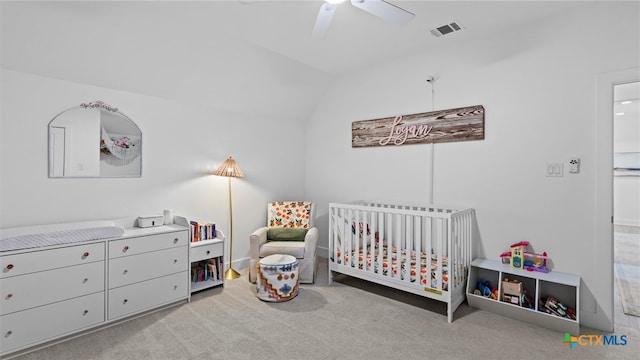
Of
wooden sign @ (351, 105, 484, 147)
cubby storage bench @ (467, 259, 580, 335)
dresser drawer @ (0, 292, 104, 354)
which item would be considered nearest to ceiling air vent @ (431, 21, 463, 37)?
wooden sign @ (351, 105, 484, 147)

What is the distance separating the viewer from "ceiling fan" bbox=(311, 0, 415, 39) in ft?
6.44

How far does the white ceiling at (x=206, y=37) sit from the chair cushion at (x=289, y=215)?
1467 millimetres

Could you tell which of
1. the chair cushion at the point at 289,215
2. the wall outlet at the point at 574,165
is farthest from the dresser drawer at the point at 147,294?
the wall outlet at the point at 574,165

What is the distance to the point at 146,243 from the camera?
8.46 feet

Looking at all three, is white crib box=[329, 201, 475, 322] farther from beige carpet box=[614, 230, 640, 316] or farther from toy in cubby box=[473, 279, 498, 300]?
beige carpet box=[614, 230, 640, 316]

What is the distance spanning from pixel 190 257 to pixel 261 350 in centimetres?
123

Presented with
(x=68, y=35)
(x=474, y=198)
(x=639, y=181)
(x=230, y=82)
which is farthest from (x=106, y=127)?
(x=639, y=181)

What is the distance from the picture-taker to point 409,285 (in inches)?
106

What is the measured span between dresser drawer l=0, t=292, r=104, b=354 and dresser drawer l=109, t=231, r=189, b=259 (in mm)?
329

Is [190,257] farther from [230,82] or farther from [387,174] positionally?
[387,174]

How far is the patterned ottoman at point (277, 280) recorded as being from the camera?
9.21ft

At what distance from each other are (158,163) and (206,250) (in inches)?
40.0

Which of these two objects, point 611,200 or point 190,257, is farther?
point 190,257

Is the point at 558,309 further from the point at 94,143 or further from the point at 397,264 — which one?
the point at 94,143
